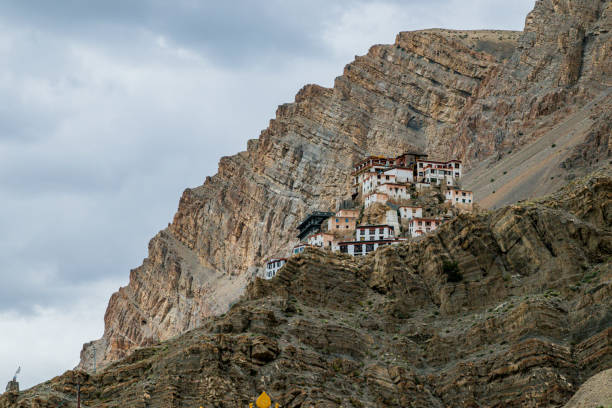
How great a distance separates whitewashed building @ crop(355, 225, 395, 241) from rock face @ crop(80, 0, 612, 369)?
43162 millimetres

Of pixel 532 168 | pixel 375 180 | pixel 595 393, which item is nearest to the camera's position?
pixel 595 393

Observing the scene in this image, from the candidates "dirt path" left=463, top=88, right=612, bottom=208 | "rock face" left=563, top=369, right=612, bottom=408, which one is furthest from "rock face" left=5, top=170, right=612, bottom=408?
"dirt path" left=463, top=88, right=612, bottom=208

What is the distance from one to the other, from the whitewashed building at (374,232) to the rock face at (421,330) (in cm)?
1836

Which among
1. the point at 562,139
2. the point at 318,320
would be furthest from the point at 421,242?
the point at 562,139

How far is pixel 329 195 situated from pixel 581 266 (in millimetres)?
91422

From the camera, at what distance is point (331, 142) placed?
18462 centimetres

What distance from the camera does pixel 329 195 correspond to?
567 feet

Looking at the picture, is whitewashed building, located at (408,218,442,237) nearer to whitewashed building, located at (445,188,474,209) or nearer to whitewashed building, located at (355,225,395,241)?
whitewashed building, located at (355,225,395,241)

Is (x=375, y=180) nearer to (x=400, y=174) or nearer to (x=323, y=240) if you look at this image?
(x=400, y=174)

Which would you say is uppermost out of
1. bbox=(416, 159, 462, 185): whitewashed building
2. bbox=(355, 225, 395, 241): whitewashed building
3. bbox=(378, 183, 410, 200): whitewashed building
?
bbox=(416, 159, 462, 185): whitewashed building

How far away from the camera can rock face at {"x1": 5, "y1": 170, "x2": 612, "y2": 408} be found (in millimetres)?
75375

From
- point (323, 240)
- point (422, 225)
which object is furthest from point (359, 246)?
point (422, 225)

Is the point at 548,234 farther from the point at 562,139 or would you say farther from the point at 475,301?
the point at 562,139

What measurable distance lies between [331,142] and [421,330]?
100635mm
